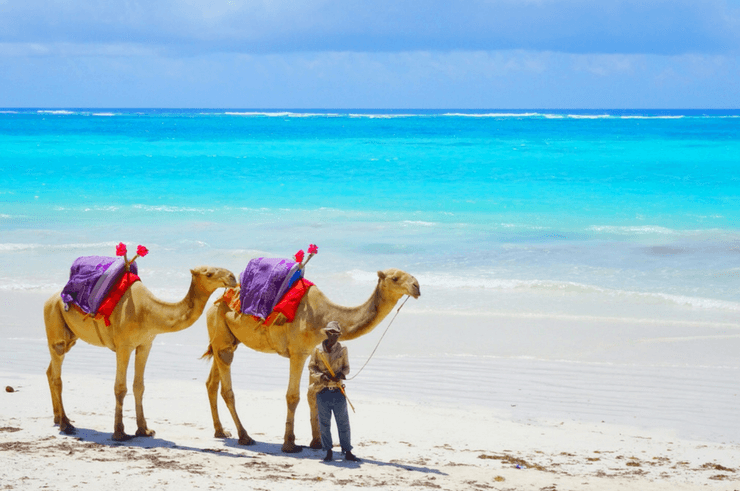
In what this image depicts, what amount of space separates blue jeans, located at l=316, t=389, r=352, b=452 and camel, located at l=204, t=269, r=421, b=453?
0.36m

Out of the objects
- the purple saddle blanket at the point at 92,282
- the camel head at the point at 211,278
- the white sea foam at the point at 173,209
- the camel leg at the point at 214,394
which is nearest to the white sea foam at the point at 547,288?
the camel leg at the point at 214,394

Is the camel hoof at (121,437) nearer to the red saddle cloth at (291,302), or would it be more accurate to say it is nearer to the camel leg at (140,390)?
the camel leg at (140,390)

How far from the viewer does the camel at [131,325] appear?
765 cm

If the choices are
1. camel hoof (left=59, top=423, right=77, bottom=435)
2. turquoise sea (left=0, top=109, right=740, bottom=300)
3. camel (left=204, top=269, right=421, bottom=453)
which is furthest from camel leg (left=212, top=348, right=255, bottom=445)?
turquoise sea (left=0, top=109, right=740, bottom=300)

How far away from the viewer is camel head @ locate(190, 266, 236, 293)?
756 centimetres

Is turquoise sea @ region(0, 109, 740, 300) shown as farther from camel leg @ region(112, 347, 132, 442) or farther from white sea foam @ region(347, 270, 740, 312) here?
camel leg @ region(112, 347, 132, 442)

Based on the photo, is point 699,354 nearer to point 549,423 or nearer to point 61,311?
point 549,423

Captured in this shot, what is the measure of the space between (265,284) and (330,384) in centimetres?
107

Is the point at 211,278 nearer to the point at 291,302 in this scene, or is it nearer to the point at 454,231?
the point at 291,302

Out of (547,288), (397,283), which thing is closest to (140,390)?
(397,283)

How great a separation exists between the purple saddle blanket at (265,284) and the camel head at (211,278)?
0.18m

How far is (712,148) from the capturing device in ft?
208

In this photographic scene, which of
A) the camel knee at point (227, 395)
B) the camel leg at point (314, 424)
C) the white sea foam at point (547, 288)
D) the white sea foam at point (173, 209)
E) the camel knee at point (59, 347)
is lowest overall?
the camel leg at point (314, 424)

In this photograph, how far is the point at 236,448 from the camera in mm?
7762
